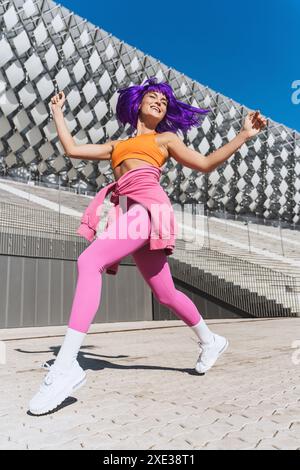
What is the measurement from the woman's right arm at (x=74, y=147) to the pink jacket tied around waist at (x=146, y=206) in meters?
0.38

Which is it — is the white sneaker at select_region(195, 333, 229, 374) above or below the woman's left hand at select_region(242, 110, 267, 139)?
below

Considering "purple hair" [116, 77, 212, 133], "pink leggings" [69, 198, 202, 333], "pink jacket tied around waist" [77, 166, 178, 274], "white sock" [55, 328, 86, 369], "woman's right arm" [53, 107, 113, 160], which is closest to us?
"white sock" [55, 328, 86, 369]

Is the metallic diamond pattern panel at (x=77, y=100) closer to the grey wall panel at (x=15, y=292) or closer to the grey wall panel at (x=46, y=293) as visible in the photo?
the grey wall panel at (x=46, y=293)

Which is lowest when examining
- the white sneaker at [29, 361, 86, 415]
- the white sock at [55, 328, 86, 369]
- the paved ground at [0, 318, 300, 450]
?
the paved ground at [0, 318, 300, 450]

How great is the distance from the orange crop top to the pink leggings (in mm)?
350

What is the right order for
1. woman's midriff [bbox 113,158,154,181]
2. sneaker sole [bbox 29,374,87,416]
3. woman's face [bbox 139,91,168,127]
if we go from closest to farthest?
sneaker sole [bbox 29,374,87,416] < woman's midriff [bbox 113,158,154,181] < woman's face [bbox 139,91,168,127]

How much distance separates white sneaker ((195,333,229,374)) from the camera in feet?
9.75

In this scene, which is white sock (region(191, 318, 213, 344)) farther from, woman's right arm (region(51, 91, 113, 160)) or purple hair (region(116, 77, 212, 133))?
purple hair (region(116, 77, 212, 133))

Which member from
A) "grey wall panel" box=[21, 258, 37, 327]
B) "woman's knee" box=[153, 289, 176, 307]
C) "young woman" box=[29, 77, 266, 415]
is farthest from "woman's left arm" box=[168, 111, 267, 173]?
"grey wall panel" box=[21, 258, 37, 327]

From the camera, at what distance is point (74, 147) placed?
122 inches

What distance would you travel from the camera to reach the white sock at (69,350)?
7.29 feet
